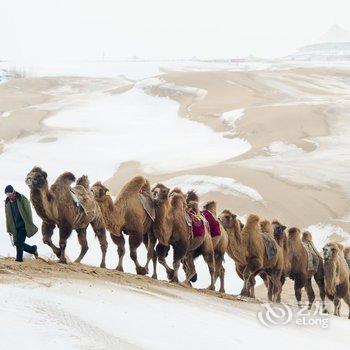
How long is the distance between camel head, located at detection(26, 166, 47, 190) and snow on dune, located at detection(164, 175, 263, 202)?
15494 millimetres

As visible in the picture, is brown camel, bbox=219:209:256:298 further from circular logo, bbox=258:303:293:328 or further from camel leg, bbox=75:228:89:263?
camel leg, bbox=75:228:89:263

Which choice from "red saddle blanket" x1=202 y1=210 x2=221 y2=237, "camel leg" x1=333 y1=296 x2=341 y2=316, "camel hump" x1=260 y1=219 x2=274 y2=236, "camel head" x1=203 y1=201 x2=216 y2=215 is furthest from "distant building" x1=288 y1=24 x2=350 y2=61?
"red saddle blanket" x1=202 y1=210 x2=221 y2=237

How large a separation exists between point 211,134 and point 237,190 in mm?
15203

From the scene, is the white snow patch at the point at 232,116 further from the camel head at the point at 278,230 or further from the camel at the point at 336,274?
the camel head at the point at 278,230

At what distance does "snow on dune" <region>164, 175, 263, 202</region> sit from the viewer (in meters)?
24.5

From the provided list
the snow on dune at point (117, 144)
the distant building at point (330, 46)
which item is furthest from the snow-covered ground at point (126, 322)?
the distant building at point (330, 46)

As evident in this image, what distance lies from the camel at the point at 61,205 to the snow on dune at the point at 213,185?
579 inches

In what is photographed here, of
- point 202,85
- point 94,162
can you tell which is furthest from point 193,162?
point 202,85

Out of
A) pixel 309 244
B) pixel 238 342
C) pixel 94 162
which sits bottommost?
pixel 94 162

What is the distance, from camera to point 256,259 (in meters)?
11.4

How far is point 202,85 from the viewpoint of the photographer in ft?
196

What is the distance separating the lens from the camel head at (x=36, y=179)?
9.20m

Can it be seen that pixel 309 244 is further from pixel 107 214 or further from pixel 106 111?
pixel 106 111

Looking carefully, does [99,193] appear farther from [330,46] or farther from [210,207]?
[330,46]
